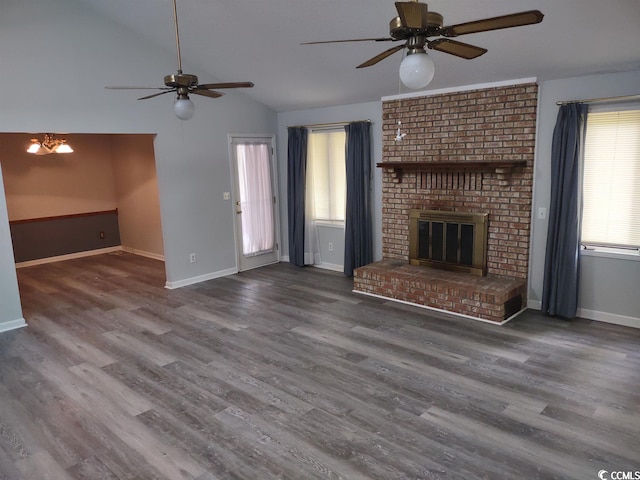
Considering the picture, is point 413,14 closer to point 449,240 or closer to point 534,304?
point 449,240

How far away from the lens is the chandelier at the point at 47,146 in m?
7.03

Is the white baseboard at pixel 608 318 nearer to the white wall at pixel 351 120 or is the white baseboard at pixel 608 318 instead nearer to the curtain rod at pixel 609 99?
the curtain rod at pixel 609 99

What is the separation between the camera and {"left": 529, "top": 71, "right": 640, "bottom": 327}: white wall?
4.35 metres

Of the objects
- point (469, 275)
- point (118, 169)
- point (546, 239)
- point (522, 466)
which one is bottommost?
point (522, 466)

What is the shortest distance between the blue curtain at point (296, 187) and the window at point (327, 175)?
0.10m

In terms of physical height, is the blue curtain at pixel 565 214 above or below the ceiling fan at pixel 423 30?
below

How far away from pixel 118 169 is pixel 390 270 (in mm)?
5634

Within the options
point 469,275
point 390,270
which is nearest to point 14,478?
point 390,270

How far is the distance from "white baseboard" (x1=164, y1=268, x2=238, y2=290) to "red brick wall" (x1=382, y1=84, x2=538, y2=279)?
8.65ft

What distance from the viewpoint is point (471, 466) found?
2.59m

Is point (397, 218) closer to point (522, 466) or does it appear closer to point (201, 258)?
point (201, 258)

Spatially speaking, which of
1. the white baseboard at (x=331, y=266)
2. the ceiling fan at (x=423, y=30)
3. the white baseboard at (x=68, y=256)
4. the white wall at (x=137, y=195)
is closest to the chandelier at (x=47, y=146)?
the white wall at (x=137, y=195)

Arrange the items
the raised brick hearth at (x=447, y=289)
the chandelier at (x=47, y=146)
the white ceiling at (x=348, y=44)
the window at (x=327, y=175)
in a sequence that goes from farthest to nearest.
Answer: the chandelier at (x=47, y=146) → the window at (x=327, y=175) → the raised brick hearth at (x=447, y=289) → the white ceiling at (x=348, y=44)

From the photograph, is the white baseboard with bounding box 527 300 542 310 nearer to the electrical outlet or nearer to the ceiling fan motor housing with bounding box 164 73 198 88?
the electrical outlet
